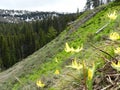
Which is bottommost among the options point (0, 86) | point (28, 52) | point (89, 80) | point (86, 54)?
point (28, 52)

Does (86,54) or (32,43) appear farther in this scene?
(32,43)

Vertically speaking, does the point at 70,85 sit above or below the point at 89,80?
below

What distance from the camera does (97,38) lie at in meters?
9.07

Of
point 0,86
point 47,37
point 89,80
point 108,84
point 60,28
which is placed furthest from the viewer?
point 60,28

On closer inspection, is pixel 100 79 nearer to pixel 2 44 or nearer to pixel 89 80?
pixel 89 80

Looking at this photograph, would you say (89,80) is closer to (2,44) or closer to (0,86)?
(0,86)

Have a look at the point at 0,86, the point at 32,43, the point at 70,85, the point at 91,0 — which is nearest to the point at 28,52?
the point at 32,43

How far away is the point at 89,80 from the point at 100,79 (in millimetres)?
1242

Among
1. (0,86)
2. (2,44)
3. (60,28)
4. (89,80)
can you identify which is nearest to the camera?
(89,80)

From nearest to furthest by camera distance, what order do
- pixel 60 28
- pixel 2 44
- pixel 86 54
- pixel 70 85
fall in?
pixel 70 85 < pixel 86 54 < pixel 2 44 < pixel 60 28

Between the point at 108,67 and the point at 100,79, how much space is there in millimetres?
154

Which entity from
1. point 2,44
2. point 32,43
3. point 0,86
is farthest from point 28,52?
point 0,86

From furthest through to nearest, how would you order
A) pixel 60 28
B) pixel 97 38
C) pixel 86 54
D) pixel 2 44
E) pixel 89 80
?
pixel 60 28, pixel 2 44, pixel 97 38, pixel 86 54, pixel 89 80

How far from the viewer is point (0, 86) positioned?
10727 mm
